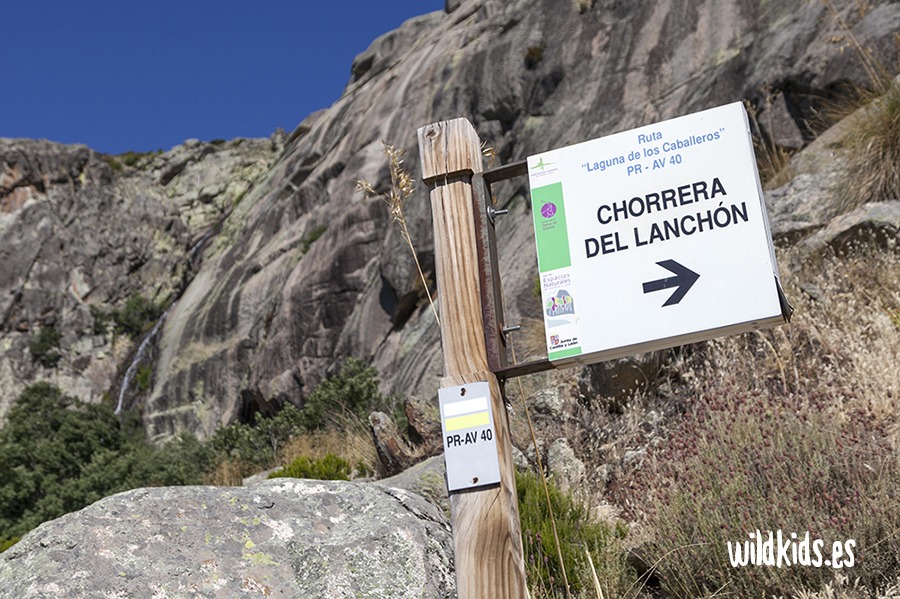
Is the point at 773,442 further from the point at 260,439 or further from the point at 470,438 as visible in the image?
the point at 260,439

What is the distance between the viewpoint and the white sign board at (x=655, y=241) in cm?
272

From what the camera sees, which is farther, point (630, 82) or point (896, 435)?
point (630, 82)

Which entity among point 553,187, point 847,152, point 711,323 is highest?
point 847,152

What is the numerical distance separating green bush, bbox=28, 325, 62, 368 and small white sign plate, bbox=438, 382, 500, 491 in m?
30.0

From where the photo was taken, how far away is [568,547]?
4605mm

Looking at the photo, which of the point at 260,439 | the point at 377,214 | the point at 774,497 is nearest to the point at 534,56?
the point at 377,214

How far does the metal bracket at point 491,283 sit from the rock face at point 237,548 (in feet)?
4.40

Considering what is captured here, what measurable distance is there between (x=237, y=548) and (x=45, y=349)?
28845 mm

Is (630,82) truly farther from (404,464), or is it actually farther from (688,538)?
(688,538)

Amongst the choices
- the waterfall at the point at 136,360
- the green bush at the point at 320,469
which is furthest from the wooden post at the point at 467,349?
the waterfall at the point at 136,360

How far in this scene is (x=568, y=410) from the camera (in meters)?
6.83

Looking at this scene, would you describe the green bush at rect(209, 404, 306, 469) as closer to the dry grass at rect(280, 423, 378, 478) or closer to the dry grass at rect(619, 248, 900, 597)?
the dry grass at rect(280, 423, 378, 478)

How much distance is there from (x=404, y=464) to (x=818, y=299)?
3613 millimetres

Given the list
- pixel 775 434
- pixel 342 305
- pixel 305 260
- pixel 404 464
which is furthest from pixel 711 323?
pixel 305 260
